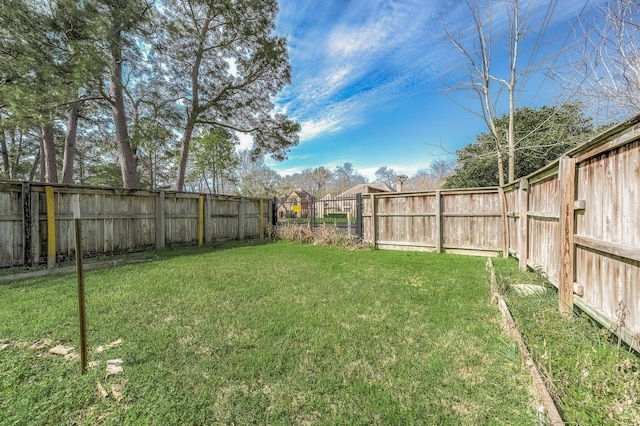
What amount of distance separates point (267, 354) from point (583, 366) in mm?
2202

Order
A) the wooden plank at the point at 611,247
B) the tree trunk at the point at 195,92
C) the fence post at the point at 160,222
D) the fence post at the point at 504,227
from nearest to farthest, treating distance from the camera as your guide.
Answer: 1. the wooden plank at the point at 611,247
2. the fence post at the point at 504,227
3. the fence post at the point at 160,222
4. the tree trunk at the point at 195,92

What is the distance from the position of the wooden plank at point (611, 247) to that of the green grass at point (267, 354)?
39.5 inches

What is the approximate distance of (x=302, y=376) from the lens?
181cm

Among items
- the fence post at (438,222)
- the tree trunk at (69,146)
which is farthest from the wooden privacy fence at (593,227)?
the tree trunk at (69,146)

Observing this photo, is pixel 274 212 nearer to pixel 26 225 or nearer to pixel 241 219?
pixel 241 219

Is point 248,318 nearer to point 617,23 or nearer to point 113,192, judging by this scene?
point 113,192

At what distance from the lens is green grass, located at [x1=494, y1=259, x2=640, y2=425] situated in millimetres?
1394

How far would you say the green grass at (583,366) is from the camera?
4.57 ft

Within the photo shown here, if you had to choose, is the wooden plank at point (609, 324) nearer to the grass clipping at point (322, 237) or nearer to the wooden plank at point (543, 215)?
the wooden plank at point (543, 215)

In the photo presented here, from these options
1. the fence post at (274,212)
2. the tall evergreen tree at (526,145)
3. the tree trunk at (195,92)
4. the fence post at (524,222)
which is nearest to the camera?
the fence post at (524,222)

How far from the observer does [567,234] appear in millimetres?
2506

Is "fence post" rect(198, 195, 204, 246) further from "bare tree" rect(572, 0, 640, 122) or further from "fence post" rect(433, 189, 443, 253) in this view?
"bare tree" rect(572, 0, 640, 122)

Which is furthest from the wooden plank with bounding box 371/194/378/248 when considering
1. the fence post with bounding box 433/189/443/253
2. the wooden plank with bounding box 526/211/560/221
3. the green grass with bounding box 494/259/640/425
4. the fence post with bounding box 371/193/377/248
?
the green grass with bounding box 494/259/640/425

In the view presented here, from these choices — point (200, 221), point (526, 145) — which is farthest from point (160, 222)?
point (526, 145)
